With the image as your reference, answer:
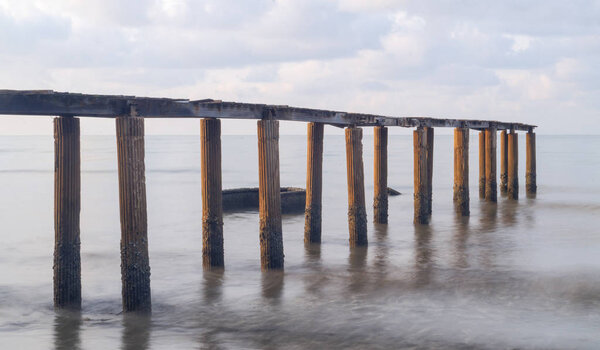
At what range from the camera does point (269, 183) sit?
11.8m

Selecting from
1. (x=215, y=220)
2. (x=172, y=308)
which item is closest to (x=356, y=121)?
(x=215, y=220)

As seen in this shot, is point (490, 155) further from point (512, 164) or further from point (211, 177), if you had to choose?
point (211, 177)

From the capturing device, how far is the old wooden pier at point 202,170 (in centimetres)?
903

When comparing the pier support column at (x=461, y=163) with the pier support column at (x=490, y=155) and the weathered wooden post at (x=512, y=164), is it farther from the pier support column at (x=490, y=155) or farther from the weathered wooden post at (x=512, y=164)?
the weathered wooden post at (x=512, y=164)

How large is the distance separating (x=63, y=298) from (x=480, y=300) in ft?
20.6

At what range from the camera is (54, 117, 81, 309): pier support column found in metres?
9.52

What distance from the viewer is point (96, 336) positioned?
350 inches

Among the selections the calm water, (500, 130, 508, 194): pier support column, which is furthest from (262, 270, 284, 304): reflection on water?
(500, 130, 508, 194): pier support column

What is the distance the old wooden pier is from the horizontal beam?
0.01m

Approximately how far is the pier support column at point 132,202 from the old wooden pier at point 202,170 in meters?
0.01

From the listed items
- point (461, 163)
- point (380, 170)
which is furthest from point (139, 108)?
point (461, 163)

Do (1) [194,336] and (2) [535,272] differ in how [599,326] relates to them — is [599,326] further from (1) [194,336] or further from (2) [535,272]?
(1) [194,336]

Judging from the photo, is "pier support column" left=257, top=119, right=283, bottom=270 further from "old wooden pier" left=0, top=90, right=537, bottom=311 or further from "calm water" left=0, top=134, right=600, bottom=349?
"calm water" left=0, top=134, right=600, bottom=349

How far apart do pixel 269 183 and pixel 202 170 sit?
128 centimetres
